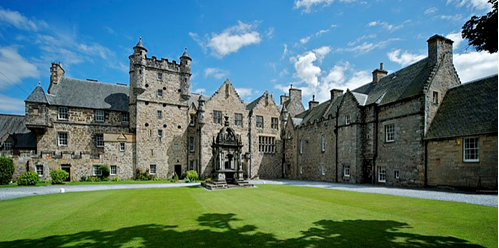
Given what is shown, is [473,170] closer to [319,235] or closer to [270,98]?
[319,235]

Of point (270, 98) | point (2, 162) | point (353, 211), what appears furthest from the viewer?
point (270, 98)

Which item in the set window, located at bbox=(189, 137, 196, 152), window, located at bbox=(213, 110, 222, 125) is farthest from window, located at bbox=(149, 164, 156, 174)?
window, located at bbox=(213, 110, 222, 125)

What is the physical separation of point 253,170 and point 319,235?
28.4m

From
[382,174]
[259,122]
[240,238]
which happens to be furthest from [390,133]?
[240,238]

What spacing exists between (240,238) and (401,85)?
22.3m

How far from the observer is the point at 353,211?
9602 millimetres

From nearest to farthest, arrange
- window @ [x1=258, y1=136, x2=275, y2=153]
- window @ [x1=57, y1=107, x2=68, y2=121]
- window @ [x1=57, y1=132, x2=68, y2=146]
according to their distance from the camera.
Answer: window @ [x1=57, y1=132, x2=68, y2=146] < window @ [x1=57, y1=107, x2=68, y2=121] < window @ [x1=258, y1=136, x2=275, y2=153]

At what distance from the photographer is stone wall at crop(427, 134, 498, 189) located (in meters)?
14.7

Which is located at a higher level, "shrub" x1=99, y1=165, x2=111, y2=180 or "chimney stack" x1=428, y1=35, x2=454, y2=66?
"chimney stack" x1=428, y1=35, x2=454, y2=66

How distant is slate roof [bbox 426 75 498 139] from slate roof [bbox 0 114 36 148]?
141 ft

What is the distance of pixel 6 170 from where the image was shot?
81.3 ft

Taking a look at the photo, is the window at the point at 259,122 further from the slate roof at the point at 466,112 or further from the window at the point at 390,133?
the slate roof at the point at 466,112

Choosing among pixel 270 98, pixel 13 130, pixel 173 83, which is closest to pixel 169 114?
pixel 173 83

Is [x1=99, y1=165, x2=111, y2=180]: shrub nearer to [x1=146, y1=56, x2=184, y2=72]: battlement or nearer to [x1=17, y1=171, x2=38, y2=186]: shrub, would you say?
[x1=17, y1=171, x2=38, y2=186]: shrub
